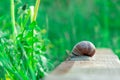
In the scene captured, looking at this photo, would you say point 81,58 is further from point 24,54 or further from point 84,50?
point 24,54

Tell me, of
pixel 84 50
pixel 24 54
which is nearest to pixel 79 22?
pixel 24 54

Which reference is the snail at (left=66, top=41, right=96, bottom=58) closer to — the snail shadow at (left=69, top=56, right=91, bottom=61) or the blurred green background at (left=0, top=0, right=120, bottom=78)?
the snail shadow at (left=69, top=56, right=91, bottom=61)

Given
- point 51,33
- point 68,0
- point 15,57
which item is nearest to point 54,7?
point 68,0

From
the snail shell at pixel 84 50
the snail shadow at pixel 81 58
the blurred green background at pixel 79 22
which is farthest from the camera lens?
the blurred green background at pixel 79 22

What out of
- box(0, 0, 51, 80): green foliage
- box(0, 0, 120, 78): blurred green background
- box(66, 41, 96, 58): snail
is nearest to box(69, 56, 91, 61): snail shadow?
box(66, 41, 96, 58): snail

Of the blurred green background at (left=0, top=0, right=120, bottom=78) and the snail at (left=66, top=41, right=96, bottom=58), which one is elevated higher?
the snail at (left=66, top=41, right=96, bottom=58)

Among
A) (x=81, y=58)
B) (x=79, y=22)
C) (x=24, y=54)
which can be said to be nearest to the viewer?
(x=81, y=58)

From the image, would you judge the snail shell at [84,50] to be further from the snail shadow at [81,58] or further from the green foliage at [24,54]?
the green foliage at [24,54]

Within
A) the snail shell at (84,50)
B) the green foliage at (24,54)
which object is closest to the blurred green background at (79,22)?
the green foliage at (24,54)
